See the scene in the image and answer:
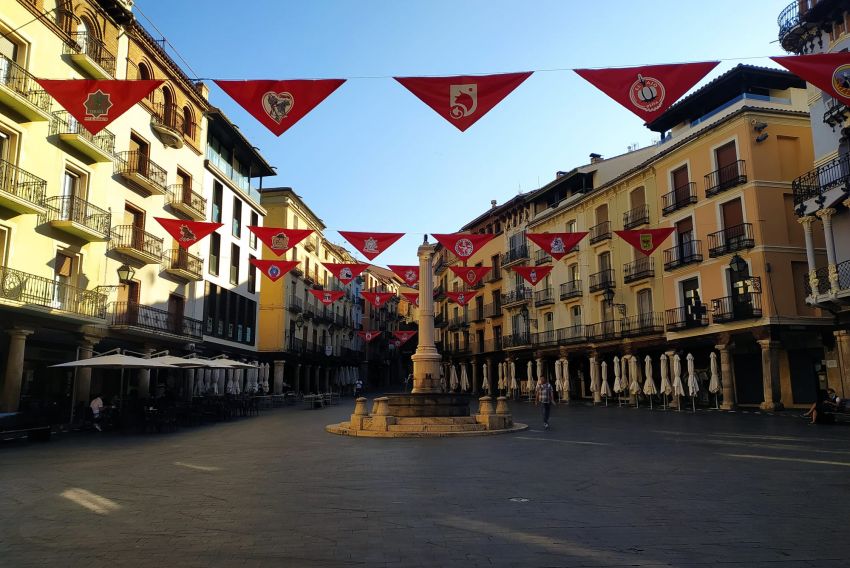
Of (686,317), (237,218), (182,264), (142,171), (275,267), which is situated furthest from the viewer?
(237,218)

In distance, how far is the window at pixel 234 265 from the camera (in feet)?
113

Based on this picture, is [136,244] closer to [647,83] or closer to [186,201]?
[186,201]

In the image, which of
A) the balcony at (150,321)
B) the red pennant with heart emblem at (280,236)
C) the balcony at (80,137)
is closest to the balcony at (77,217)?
the balcony at (80,137)

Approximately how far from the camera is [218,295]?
107ft

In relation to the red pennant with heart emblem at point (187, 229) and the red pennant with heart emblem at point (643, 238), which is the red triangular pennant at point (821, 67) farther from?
the red pennant with heart emblem at point (187, 229)

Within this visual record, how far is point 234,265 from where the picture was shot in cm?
3503

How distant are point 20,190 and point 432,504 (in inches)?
664

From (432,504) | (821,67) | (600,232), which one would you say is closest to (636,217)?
(600,232)

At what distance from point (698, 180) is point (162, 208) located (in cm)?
2508

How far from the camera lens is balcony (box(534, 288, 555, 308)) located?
134 feet

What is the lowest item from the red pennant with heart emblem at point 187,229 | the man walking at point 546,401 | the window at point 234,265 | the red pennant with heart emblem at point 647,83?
the man walking at point 546,401

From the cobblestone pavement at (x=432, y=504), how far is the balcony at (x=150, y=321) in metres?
9.63

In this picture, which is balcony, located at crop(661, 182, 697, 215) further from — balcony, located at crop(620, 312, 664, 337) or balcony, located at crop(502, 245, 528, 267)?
balcony, located at crop(502, 245, 528, 267)

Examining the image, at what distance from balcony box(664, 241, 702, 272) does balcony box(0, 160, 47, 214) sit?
26.4 m
